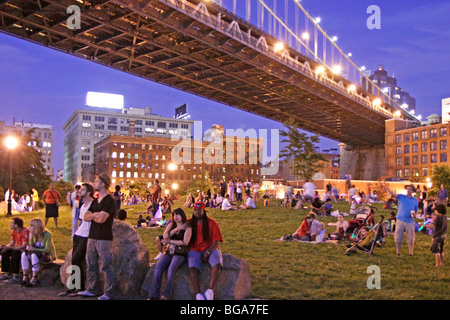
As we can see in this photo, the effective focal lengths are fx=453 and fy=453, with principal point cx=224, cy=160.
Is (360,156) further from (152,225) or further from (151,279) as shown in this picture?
(151,279)

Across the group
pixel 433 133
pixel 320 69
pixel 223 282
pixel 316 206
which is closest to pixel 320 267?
pixel 223 282

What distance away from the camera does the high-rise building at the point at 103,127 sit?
141000 millimetres

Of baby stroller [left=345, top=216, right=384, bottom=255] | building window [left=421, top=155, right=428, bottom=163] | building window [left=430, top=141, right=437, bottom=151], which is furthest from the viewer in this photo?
building window [left=421, top=155, right=428, bottom=163]

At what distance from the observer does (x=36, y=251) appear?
8.18 m

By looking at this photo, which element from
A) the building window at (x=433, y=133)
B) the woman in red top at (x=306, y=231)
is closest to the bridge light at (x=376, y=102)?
the building window at (x=433, y=133)

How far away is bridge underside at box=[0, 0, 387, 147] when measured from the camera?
3244 cm

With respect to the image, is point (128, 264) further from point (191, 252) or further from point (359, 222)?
point (359, 222)

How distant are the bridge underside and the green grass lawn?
71.0 ft

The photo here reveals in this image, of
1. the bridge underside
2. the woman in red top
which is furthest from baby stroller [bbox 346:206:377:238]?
the bridge underside

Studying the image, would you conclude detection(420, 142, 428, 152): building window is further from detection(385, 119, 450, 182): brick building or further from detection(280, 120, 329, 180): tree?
detection(280, 120, 329, 180): tree

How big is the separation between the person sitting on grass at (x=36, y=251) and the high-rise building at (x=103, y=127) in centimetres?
13045

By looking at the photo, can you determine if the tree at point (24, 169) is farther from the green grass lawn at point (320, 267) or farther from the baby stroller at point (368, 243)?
the baby stroller at point (368, 243)

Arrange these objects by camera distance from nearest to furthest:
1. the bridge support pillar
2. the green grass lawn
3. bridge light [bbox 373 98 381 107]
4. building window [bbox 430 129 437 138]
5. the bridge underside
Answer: the green grass lawn < the bridge underside < bridge light [bbox 373 98 381 107] < building window [bbox 430 129 437 138] < the bridge support pillar
